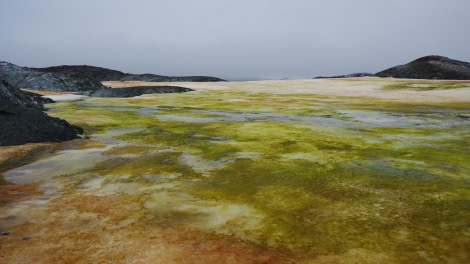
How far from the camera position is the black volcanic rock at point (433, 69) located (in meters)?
77.9

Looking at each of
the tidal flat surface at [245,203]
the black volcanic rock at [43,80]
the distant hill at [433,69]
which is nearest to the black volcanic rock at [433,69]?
the distant hill at [433,69]

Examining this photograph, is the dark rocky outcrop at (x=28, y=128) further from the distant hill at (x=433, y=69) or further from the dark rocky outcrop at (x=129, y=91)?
the distant hill at (x=433, y=69)

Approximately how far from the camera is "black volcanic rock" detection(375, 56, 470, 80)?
255ft

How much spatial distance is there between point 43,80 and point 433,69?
71.7m

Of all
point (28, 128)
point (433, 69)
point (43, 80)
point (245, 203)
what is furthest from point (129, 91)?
point (433, 69)

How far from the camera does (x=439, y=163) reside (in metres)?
10.9

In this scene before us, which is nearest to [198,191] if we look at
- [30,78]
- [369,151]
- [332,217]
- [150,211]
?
[150,211]

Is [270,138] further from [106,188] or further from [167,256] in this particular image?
[167,256]

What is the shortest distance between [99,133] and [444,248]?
14.7m

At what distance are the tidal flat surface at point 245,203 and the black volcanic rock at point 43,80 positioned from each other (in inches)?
1708

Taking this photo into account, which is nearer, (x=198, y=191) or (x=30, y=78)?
(x=198, y=191)

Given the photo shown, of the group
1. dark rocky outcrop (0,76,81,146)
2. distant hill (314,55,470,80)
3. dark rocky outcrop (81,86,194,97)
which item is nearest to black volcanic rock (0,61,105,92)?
dark rocky outcrop (81,86,194,97)

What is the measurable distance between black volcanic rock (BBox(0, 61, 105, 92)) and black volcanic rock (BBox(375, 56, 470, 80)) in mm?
61790

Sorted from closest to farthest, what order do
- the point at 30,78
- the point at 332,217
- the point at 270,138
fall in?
the point at 332,217 < the point at 270,138 < the point at 30,78
